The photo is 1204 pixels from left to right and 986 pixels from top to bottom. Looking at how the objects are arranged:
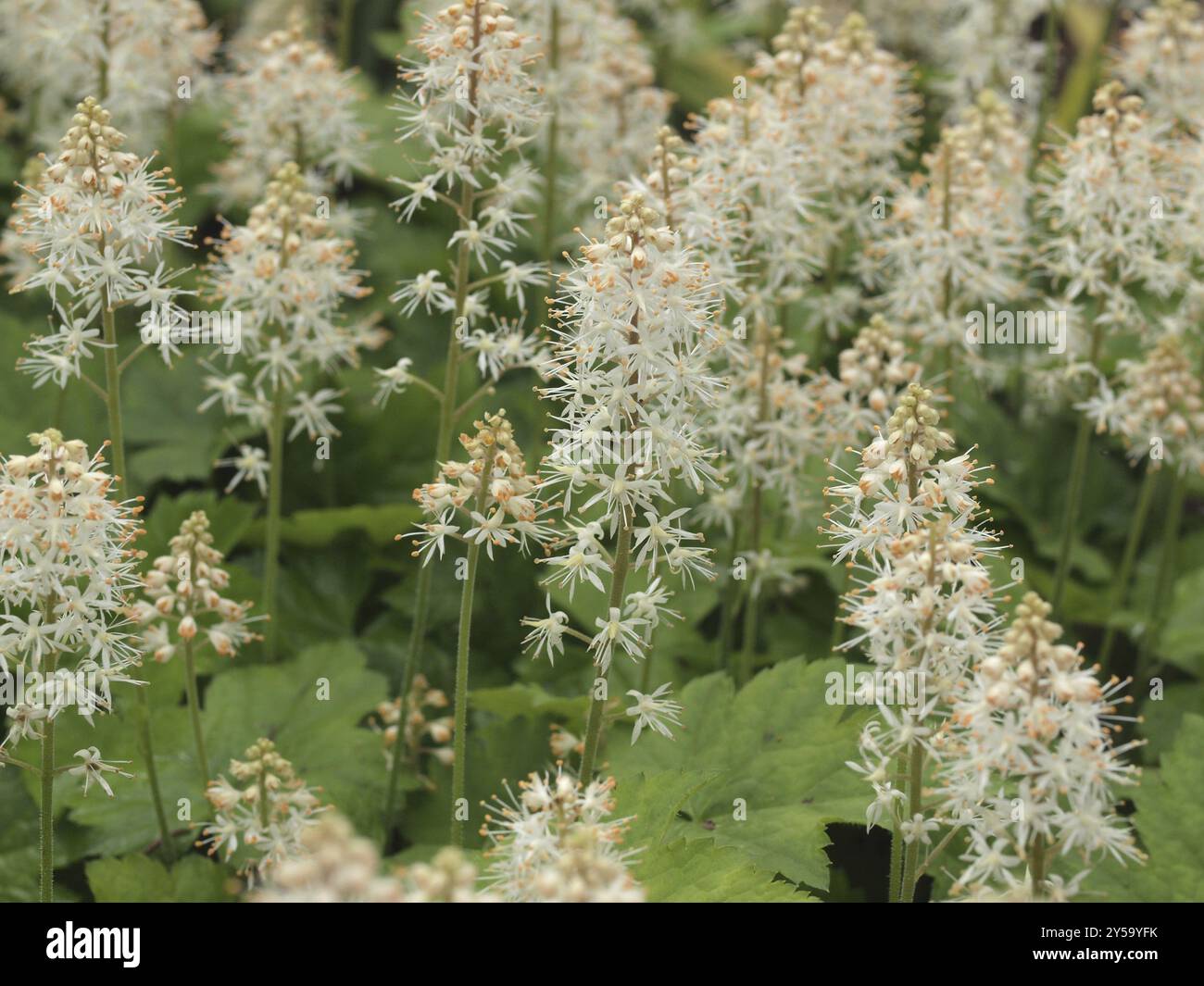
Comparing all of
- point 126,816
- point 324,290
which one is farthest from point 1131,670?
point 126,816

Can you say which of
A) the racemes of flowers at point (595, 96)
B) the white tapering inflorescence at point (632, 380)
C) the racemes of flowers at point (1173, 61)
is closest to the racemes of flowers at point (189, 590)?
the white tapering inflorescence at point (632, 380)

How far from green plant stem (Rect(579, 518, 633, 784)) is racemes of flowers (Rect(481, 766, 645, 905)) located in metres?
0.44

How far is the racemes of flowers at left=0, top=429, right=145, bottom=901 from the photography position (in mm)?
3367

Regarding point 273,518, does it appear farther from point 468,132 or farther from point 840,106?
point 840,106

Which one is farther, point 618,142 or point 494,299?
A: point 494,299

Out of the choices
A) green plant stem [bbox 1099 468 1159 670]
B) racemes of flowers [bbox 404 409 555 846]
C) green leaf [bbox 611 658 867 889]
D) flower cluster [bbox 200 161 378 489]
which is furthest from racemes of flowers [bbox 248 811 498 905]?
green plant stem [bbox 1099 468 1159 670]

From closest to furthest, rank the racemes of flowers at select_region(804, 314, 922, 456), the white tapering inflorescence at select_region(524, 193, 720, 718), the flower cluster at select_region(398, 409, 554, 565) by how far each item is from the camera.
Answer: the white tapering inflorescence at select_region(524, 193, 720, 718)
the flower cluster at select_region(398, 409, 554, 565)
the racemes of flowers at select_region(804, 314, 922, 456)

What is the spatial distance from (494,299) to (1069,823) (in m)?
4.54

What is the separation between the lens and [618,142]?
6324mm

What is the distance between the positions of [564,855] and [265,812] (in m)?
1.69

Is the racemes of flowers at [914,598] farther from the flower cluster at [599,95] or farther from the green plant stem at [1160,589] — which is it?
the flower cluster at [599,95]

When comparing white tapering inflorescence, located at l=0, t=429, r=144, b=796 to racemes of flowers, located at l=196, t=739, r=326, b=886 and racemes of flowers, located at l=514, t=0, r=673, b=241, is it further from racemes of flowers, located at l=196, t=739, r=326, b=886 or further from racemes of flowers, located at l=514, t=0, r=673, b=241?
racemes of flowers, located at l=514, t=0, r=673, b=241
